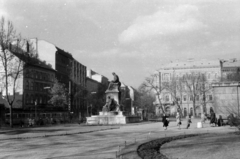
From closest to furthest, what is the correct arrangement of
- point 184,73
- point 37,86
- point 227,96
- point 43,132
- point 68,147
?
point 68,147 < point 43,132 < point 227,96 < point 37,86 < point 184,73

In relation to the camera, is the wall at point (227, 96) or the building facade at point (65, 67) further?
the building facade at point (65, 67)

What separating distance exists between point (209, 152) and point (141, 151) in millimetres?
2548

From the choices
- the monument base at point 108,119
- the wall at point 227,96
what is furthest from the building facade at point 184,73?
the wall at point 227,96

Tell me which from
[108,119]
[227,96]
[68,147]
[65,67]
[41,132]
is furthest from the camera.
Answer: [65,67]

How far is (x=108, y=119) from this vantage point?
Result: 4250 cm

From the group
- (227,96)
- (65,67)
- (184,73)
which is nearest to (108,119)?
(227,96)

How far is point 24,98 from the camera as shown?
227 feet

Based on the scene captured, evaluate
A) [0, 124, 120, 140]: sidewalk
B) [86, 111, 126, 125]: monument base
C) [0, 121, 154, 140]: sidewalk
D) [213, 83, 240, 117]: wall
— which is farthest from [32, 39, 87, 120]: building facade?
[213, 83, 240, 117]: wall

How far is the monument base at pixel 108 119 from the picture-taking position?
138ft

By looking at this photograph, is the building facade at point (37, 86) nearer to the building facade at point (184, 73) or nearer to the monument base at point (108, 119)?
the monument base at point (108, 119)

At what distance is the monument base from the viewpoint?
4206 centimetres

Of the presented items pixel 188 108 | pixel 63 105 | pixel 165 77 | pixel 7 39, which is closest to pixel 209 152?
pixel 7 39

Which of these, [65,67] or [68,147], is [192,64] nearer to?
[65,67]

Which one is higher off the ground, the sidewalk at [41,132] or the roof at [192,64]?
the roof at [192,64]
